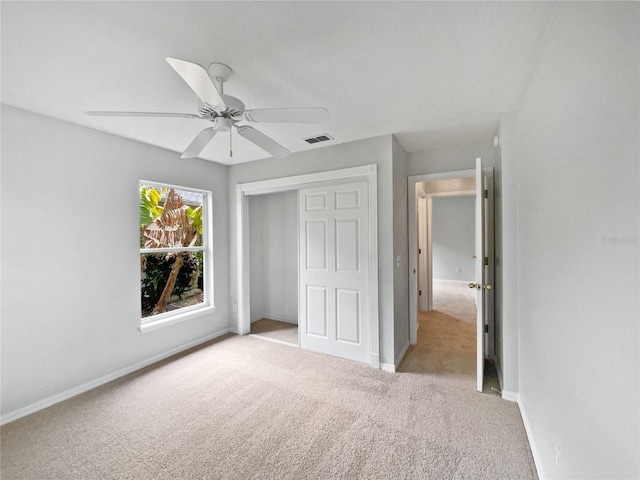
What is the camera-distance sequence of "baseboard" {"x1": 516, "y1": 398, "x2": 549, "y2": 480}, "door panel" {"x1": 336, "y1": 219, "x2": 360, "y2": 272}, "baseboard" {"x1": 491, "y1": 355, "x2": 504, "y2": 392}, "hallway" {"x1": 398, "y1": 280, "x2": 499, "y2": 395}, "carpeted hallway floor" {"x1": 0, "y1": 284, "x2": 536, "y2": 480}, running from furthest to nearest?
"door panel" {"x1": 336, "y1": 219, "x2": 360, "y2": 272} < "hallway" {"x1": 398, "y1": 280, "x2": 499, "y2": 395} < "baseboard" {"x1": 491, "y1": 355, "x2": 504, "y2": 392} < "carpeted hallway floor" {"x1": 0, "y1": 284, "x2": 536, "y2": 480} < "baseboard" {"x1": 516, "y1": 398, "x2": 549, "y2": 480}

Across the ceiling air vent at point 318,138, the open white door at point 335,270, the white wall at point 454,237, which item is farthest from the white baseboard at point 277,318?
the white wall at point 454,237

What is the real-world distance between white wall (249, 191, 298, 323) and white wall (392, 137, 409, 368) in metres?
1.81

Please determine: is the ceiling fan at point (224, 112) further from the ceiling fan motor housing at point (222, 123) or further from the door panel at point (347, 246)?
the door panel at point (347, 246)

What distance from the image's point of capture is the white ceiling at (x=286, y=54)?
1.25 m

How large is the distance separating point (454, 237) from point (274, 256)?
5.73 m

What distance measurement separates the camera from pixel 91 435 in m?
1.91

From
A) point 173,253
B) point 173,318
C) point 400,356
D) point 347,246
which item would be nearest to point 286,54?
point 347,246

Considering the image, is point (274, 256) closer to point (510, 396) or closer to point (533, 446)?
point (510, 396)

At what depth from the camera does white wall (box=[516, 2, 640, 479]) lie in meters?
0.71

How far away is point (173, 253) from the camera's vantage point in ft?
11.1

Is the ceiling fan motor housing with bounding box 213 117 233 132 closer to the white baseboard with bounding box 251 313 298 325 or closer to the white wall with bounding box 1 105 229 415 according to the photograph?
the white wall with bounding box 1 105 229 415

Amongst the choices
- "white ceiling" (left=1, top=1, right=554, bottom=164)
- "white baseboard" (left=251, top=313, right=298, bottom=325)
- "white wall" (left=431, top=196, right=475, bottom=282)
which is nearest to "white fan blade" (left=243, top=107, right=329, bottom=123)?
"white ceiling" (left=1, top=1, right=554, bottom=164)

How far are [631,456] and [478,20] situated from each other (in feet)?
5.78

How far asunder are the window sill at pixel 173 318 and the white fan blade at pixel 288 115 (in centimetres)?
268
